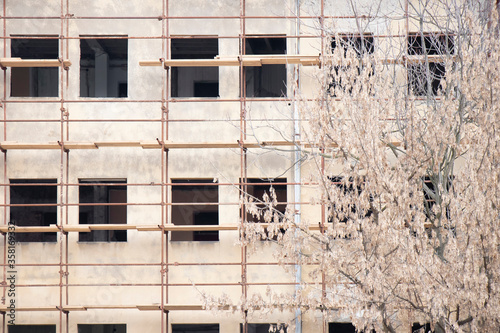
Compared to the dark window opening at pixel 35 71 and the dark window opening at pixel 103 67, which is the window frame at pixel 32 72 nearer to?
the dark window opening at pixel 35 71

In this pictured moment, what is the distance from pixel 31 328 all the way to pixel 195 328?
11.9 ft

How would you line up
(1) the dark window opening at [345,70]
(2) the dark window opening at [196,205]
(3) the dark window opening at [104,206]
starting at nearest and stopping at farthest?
(1) the dark window opening at [345,70] < (3) the dark window opening at [104,206] < (2) the dark window opening at [196,205]

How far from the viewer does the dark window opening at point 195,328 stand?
16688mm

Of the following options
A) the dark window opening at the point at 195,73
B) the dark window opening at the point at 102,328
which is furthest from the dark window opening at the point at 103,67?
the dark window opening at the point at 102,328

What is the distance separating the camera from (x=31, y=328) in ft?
55.3

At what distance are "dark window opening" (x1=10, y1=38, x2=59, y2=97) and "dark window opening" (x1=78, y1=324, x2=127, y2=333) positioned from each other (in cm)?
525

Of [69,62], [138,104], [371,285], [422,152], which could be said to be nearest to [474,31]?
[422,152]

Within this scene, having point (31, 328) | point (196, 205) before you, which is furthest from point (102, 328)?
point (196, 205)

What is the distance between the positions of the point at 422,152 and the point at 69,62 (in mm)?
8198

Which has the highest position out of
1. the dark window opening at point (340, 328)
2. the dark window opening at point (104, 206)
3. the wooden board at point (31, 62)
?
the wooden board at point (31, 62)

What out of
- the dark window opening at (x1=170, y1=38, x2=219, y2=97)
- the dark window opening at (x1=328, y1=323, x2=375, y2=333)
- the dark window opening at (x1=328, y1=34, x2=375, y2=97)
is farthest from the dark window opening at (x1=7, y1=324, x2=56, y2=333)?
the dark window opening at (x1=328, y1=34, x2=375, y2=97)

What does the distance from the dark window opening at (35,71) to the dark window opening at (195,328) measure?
5.93 meters

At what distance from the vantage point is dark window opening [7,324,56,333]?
54.7 ft

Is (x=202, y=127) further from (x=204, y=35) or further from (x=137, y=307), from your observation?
(x=137, y=307)
